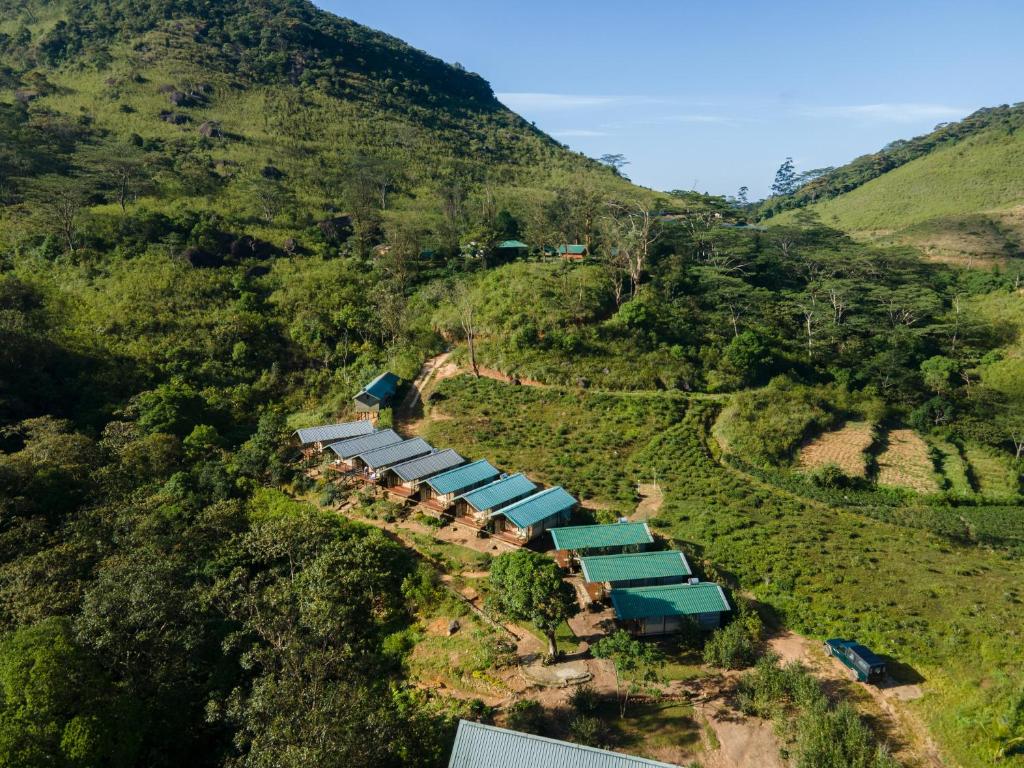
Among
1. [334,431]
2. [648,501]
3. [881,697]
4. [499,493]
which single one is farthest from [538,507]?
[334,431]

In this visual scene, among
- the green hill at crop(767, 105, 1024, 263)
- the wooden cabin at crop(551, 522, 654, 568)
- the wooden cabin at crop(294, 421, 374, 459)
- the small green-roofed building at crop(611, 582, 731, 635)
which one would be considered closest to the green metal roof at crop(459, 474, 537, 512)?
the wooden cabin at crop(551, 522, 654, 568)

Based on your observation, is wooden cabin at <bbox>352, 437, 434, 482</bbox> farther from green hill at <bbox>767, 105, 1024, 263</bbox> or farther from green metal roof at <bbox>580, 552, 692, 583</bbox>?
green hill at <bbox>767, 105, 1024, 263</bbox>

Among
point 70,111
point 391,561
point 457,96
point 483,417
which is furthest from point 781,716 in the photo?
point 457,96

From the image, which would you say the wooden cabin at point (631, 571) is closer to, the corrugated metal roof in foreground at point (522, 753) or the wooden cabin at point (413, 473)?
the corrugated metal roof in foreground at point (522, 753)

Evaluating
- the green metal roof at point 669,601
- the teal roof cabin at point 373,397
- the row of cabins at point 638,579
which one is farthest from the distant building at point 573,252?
the green metal roof at point 669,601

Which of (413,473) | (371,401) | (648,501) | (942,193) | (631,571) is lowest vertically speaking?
(648,501)

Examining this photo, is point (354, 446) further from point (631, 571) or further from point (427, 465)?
point (631, 571)

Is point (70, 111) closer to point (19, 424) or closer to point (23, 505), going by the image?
point (19, 424)
